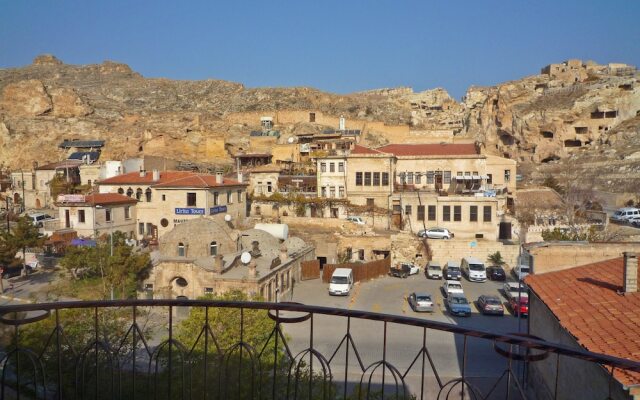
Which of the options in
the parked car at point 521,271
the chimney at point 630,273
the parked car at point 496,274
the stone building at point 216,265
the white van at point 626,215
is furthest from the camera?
the white van at point 626,215

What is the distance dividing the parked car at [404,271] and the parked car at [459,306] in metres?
7.29

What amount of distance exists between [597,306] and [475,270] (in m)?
18.6

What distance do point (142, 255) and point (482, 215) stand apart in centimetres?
2220

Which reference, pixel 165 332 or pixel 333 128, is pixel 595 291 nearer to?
pixel 165 332

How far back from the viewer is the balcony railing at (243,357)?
396cm

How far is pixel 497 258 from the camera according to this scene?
31953 mm

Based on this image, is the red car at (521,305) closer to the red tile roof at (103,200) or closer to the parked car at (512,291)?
the parked car at (512,291)

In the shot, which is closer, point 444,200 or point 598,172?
point 444,200

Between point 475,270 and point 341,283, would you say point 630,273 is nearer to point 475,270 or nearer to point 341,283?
point 341,283

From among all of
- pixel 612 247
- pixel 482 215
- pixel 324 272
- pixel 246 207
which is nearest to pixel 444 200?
pixel 482 215

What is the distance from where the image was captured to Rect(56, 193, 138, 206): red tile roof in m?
33.9

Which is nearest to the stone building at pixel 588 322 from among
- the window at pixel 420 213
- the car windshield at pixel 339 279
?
the car windshield at pixel 339 279

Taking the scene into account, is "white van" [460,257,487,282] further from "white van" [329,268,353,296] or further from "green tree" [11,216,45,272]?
"green tree" [11,216,45,272]

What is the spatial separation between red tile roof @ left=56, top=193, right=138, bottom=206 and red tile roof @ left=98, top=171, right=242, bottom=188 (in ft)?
5.68
